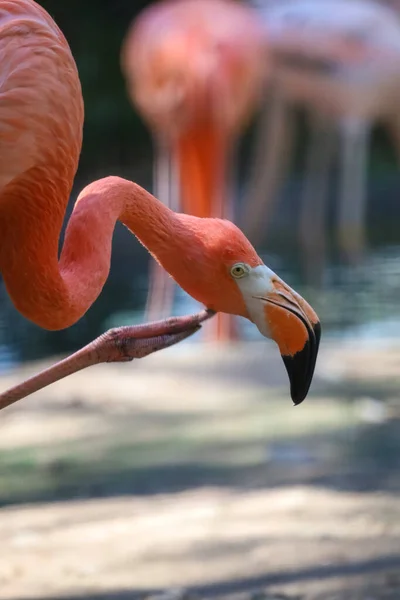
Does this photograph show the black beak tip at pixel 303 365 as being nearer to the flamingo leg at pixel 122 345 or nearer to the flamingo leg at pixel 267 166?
the flamingo leg at pixel 122 345

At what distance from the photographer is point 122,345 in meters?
2.18

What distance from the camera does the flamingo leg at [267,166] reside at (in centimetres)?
719

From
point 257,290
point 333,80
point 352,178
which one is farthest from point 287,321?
point 352,178

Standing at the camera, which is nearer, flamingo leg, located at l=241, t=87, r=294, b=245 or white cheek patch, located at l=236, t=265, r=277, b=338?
white cheek patch, located at l=236, t=265, r=277, b=338

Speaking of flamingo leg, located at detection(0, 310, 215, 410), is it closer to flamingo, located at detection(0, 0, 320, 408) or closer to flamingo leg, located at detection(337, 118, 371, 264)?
flamingo, located at detection(0, 0, 320, 408)

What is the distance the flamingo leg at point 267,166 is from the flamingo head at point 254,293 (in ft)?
16.0

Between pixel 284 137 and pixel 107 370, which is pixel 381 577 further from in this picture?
pixel 284 137

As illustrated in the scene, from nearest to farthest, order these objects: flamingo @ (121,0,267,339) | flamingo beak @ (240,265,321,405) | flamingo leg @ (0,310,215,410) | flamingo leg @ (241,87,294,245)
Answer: flamingo beak @ (240,265,321,405), flamingo leg @ (0,310,215,410), flamingo @ (121,0,267,339), flamingo leg @ (241,87,294,245)

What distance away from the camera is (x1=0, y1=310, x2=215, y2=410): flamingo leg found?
219 centimetres

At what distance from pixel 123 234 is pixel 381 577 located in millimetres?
6588

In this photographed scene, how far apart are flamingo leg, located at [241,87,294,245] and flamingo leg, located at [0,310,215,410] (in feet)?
15.7

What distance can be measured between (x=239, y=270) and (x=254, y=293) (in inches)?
2.2

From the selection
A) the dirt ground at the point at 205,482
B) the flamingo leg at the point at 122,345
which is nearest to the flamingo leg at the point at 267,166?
the dirt ground at the point at 205,482

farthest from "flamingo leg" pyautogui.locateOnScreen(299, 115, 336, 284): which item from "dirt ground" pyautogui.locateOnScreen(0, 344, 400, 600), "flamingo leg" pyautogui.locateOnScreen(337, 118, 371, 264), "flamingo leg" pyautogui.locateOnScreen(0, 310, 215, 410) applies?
"flamingo leg" pyautogui.locateOnScreen(0, 310, 215, 410)
